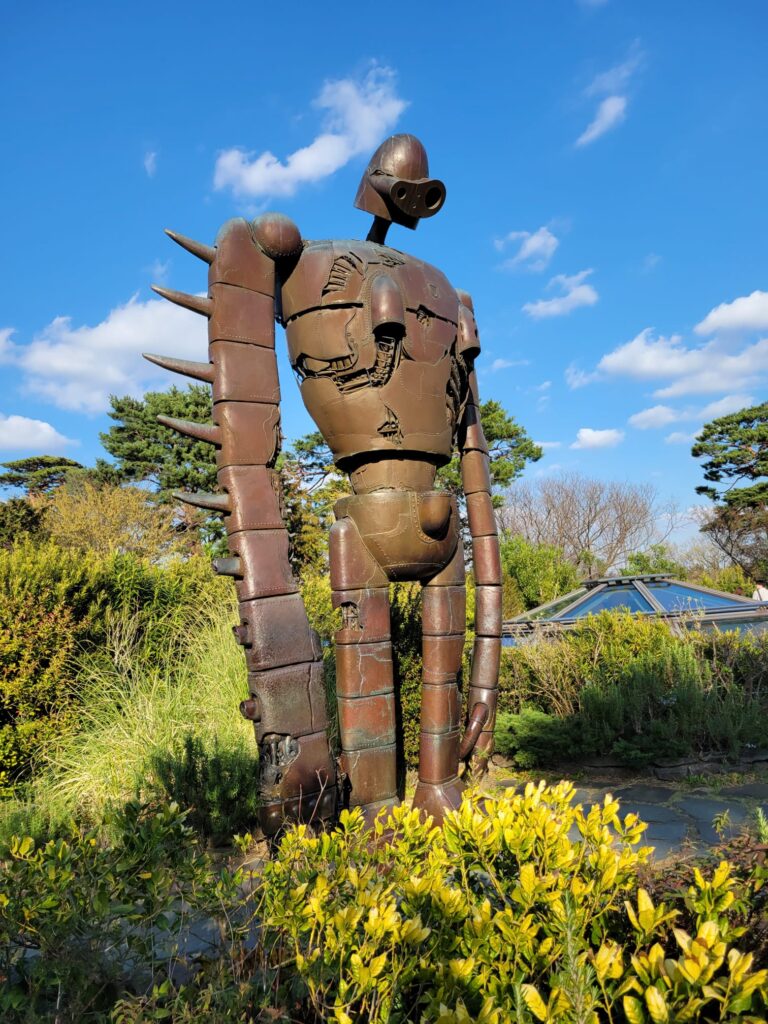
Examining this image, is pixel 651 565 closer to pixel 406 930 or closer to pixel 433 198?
pixel 433 198

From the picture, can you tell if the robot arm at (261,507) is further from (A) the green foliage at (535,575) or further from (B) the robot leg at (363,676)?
(A) the green foliage at (535,575)

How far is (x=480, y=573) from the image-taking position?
3.41 meters

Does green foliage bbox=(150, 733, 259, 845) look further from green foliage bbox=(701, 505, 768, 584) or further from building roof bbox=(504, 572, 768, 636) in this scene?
green foliage bbox=(701, 505, 768, 584)

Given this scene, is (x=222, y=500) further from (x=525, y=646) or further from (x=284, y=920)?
(x=525, y=646)

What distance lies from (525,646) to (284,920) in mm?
4317

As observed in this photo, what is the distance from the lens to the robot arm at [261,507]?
2.45 metres

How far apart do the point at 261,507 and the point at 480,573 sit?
135 cm

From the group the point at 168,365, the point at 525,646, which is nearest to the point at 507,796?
the point at 168,365

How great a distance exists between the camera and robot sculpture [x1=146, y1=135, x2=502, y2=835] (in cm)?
252

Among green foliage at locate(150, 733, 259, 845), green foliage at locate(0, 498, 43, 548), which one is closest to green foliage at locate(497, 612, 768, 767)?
green foliage at locate(150, 733, 259, 845)

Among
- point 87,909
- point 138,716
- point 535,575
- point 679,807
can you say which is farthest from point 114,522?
point 87,909

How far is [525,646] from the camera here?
5391mm

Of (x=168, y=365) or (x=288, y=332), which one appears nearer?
(x=168, y=365)

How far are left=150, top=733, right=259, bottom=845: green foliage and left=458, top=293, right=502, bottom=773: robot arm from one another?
3.93 feet
